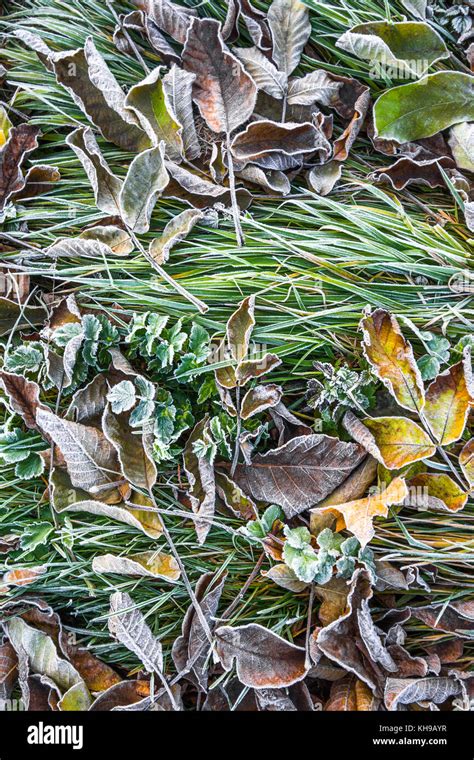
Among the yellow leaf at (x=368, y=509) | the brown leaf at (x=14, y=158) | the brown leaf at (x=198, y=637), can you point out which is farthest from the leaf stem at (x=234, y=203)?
the brown leaf at (x=198, y=637)

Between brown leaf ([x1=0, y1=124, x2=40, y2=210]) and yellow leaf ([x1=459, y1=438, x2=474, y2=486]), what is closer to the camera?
yellow leaf ([x1=459, y1=438, x2=474, y2=486])

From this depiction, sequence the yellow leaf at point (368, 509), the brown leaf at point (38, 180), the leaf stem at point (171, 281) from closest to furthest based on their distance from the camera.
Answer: the yellow leaf at point (368, 509), the leaf stem at point (171, 281), the brown leaf at point (38, 180)

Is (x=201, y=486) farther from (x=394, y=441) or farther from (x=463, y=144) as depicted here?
(x=463, y=144)

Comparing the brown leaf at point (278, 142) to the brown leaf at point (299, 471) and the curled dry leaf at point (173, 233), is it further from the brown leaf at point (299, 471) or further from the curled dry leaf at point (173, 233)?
the brown leaf at point (299, 471)

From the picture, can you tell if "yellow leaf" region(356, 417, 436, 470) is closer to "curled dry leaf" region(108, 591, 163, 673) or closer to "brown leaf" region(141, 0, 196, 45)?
"curled dry leaf" region(108, 591, 163, 673)

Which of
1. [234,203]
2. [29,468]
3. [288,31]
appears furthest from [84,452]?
[288,31]

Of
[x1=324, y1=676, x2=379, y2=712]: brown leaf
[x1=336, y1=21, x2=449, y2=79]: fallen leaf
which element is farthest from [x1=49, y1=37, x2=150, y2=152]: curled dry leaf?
[x1=324, y1=676, x2=379, y2=712]: brown leaf
